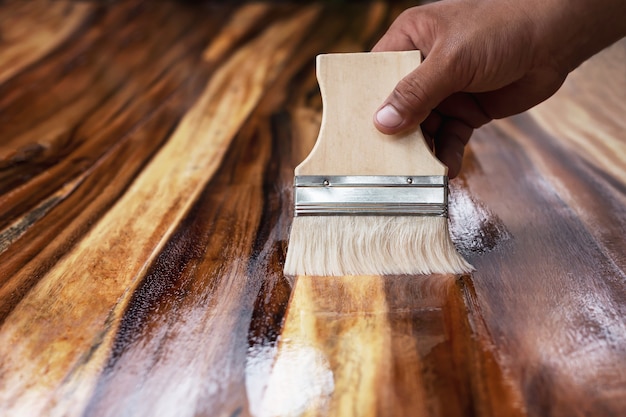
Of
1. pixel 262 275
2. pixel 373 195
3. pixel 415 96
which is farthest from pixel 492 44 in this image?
pixel 262 275

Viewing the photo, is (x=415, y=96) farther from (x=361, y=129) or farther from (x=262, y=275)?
(x=262, y=275)

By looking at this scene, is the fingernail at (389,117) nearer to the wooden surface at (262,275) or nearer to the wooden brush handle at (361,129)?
the wooden brush handle at (361,129)

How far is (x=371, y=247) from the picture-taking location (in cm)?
86

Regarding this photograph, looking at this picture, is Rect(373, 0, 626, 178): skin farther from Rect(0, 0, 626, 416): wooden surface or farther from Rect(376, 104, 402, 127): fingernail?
Rect(0, 0, 626, 416): wooden surface

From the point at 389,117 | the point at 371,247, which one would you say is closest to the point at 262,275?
the point at 371,247

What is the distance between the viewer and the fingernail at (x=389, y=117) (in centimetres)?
88

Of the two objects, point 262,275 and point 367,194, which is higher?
point 367,194

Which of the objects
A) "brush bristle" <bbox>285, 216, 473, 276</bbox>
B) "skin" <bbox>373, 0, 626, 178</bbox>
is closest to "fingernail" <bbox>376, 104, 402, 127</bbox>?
"skin" <bbox>373, 0, 626, 178</bbox>

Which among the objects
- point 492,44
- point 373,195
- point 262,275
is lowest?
point 262,275

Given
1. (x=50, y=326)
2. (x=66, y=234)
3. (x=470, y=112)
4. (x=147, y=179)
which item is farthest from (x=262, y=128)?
(x=50, y=326)

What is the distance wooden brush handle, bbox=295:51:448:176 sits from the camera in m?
0.89

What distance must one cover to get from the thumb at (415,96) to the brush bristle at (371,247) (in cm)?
12

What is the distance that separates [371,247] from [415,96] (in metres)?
0.19

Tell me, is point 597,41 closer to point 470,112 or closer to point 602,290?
point 470,112
